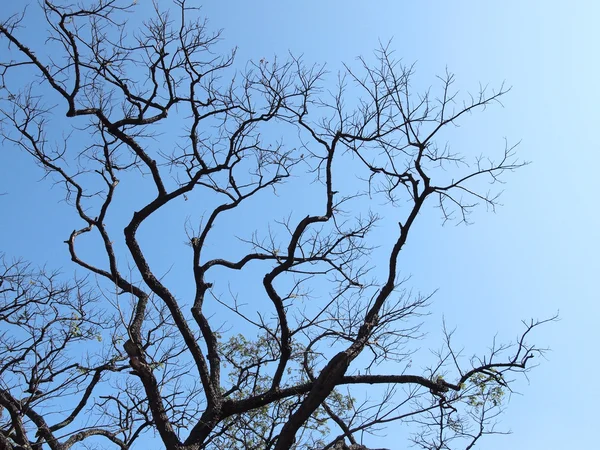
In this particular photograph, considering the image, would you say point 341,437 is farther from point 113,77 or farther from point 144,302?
point 113,77

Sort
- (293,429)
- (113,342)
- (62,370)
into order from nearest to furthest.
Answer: (293,429), (113,342), (62,370)

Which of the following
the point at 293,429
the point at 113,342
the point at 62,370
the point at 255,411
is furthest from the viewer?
the point at 62,370

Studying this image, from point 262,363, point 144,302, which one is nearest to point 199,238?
Result: point 144,302

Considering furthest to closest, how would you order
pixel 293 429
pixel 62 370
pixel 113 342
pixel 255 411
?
pixel 62 370
pixel 255 411
pixel 113 342
pixel 293 429

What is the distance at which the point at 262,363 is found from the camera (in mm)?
8336

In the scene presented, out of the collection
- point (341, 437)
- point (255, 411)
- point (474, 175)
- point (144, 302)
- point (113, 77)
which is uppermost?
point (113, 77)

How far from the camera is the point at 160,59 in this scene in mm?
8852

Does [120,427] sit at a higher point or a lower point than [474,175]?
lower

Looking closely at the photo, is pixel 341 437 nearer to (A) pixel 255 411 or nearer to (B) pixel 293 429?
(B) pixel 293 429

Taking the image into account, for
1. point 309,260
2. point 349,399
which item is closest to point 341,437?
point 349,399

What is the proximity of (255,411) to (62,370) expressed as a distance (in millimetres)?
2745

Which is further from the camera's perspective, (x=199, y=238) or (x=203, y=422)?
(x=199, y=238)

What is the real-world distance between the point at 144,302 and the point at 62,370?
148cm

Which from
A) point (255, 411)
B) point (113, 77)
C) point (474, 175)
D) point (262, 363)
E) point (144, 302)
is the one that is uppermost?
point (113, 77)
